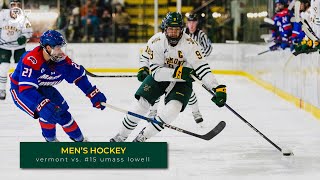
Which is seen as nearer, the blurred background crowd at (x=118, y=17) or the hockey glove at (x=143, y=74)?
the hockey glove at (x=143, y=74)

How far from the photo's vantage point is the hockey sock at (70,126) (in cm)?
514

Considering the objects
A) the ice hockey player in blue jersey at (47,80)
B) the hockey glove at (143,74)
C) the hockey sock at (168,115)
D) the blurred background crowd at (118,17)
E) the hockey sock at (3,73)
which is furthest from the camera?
the blurred background crowd at (118,17)

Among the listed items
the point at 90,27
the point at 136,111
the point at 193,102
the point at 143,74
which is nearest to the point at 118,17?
the point at 90,27

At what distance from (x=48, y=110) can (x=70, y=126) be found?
1.33 ft

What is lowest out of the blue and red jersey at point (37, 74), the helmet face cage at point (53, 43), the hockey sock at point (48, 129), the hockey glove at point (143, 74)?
the hockey sock at point (48, 129)

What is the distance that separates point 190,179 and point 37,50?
119 cm

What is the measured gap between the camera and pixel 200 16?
15.4 metres

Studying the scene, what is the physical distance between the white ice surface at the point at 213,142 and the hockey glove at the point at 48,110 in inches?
11.8

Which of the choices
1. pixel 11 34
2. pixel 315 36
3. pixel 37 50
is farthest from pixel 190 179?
pixel 11 34

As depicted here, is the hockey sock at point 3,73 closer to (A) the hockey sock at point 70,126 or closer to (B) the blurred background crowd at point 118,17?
(A) the hockey sock at point 70,126

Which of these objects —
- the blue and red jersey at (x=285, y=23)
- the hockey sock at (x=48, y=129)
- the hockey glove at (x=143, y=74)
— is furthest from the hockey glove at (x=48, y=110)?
the blue and red jersey at (x=285, y=23)

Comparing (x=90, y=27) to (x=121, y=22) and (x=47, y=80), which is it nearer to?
(x=121, y=22)

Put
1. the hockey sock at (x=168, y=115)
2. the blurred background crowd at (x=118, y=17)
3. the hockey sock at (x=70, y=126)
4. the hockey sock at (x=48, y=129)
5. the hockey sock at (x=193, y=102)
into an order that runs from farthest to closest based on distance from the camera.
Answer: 1. the blurred background crowd at (x=118, y=17)
2. the hockey sock at (x=193, y=102)
3. the hockey sock at (x=168, y=115)
4. the hockey sock at (x=48, y=129)
5. the hockey sock at (x=70, y=126)

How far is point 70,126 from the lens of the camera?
205 inches
